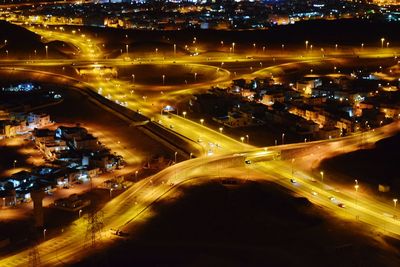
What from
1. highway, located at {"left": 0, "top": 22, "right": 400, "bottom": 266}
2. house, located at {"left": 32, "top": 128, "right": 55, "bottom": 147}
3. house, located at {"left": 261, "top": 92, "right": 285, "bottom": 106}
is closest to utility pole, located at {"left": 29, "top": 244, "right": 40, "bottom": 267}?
highway, located at {"left": 0, "top": 22, "right": 400, "bottom": 266}

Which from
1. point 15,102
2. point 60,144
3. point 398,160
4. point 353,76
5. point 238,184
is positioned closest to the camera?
point 238,184

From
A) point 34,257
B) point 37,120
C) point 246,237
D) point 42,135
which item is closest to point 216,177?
point 246,237

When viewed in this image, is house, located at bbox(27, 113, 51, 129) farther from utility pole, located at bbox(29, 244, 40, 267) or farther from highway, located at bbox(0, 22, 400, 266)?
utility pole, located at bbox(29, 244, 40, 267)

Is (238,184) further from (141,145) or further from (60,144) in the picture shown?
(60,144)

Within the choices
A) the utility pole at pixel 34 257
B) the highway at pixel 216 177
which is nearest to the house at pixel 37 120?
the highway at pixel 216 177

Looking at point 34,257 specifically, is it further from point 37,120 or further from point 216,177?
point 37,120

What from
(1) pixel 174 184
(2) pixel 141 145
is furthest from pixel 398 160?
(2) pixel 141 145

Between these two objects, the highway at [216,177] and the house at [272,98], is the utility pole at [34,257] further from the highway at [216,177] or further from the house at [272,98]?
the house at [272,98]

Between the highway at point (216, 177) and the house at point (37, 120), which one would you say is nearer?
the highway at point (216, 177)
